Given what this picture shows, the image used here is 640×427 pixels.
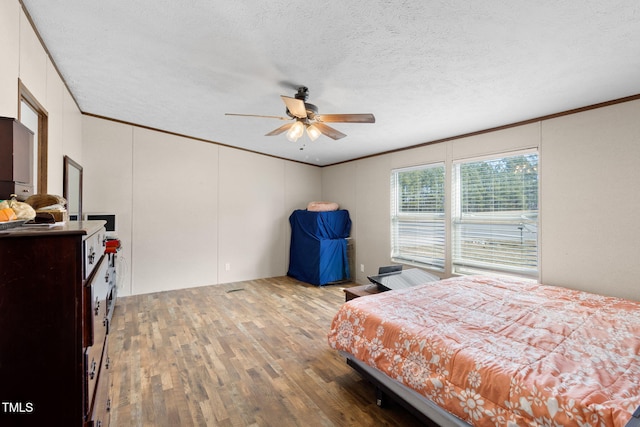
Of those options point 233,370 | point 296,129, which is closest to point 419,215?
point 296,129

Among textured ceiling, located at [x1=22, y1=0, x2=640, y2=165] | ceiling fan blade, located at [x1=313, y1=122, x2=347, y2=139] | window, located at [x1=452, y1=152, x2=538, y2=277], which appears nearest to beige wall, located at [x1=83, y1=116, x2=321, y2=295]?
textured ceiling, located at [x1=22, y1=0, x2=640, y2=165]

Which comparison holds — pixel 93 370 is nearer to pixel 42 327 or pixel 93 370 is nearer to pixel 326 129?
pixel 42 327

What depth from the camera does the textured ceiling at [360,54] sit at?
170 centimetres

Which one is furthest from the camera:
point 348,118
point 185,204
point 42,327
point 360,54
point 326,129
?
point 185,204

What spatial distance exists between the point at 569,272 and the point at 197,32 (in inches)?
157

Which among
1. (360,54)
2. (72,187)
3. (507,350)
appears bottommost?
(507,350)

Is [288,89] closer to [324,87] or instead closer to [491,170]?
[324,87]

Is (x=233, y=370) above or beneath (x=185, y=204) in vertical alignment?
beneath

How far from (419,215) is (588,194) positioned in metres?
1.97

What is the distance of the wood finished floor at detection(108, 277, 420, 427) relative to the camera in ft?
6.16

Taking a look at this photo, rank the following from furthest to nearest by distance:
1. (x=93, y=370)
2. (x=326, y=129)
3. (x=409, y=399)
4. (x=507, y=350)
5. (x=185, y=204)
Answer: (x=185, y=204) → (x=326, y=129) → (x=409, y=399) → (x=507, y=350) → (x=93, y=370)

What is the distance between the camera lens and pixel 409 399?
1704mm

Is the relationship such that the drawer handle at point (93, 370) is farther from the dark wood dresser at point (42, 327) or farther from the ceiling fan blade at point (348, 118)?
the ceiling fan blade at point (348, 118)

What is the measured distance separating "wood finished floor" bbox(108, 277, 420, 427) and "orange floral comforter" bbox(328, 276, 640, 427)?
362 millimetres
